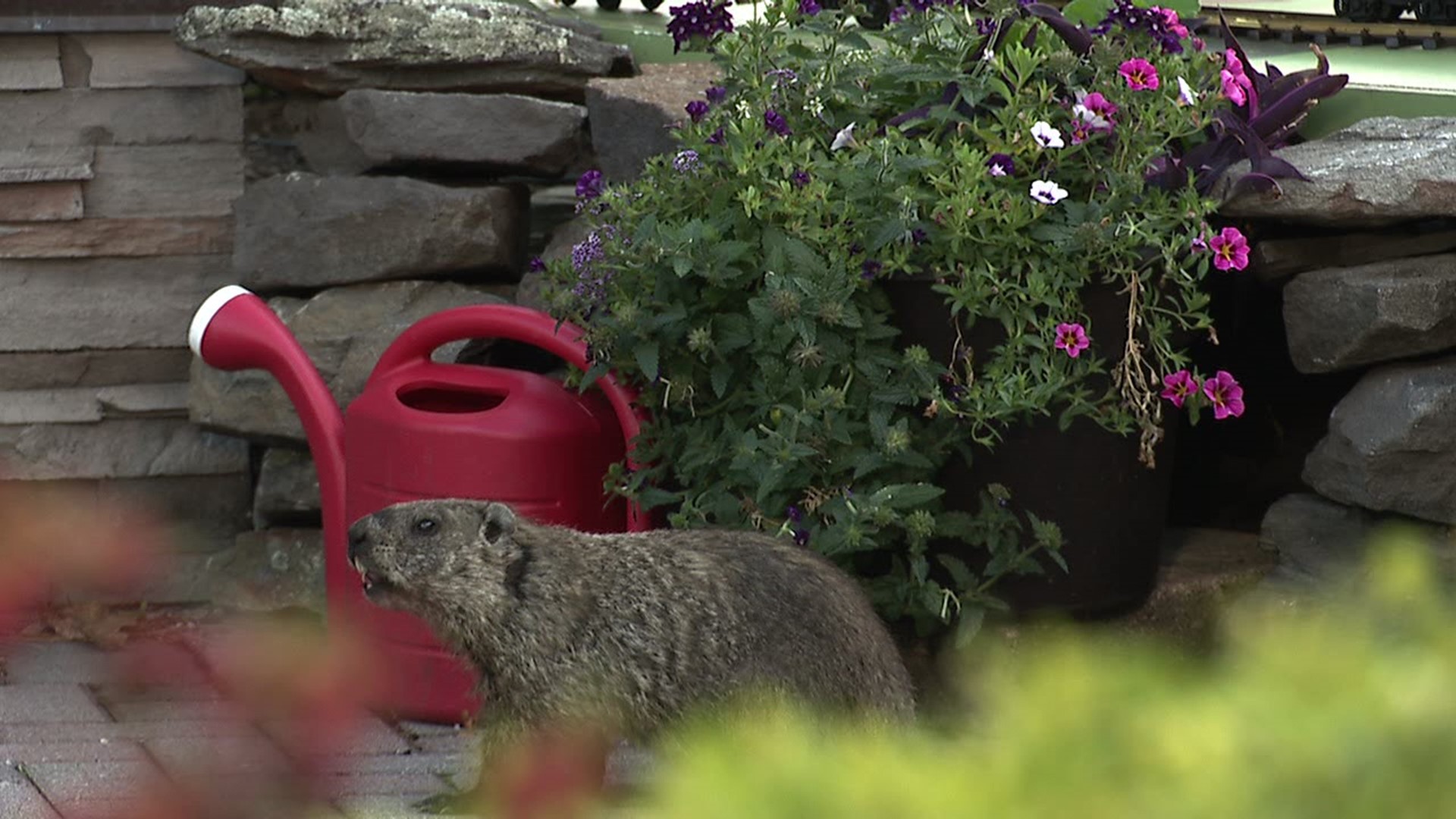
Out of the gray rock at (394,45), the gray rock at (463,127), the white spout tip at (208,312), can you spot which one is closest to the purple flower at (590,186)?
the gray rock at (463,127)

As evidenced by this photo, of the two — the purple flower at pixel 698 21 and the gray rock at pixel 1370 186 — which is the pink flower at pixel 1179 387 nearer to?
the gray rock at pixel 1370 186

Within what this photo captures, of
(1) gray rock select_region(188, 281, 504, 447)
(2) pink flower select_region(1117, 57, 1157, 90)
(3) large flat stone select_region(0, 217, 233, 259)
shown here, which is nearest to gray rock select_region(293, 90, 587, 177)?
(1) gray rock select_region(188, 281, 504, 447)

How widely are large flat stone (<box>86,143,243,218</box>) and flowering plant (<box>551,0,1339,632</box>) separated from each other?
1367 millimetres

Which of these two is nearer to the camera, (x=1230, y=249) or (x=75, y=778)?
(x=75, y=778)

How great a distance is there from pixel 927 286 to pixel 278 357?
4.63 ft

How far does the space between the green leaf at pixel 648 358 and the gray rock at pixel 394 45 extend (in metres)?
1.17

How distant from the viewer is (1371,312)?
361 centimetres

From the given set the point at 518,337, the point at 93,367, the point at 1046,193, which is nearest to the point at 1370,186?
the point at 1046,193

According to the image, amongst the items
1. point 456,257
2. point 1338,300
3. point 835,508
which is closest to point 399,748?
point 835,508

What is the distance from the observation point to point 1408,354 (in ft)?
12.1

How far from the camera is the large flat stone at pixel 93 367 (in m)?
4.83

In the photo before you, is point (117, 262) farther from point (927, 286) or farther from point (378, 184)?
point (927, 286)

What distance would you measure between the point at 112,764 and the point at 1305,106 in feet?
8.50

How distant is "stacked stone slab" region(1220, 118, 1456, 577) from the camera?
3596 mm
